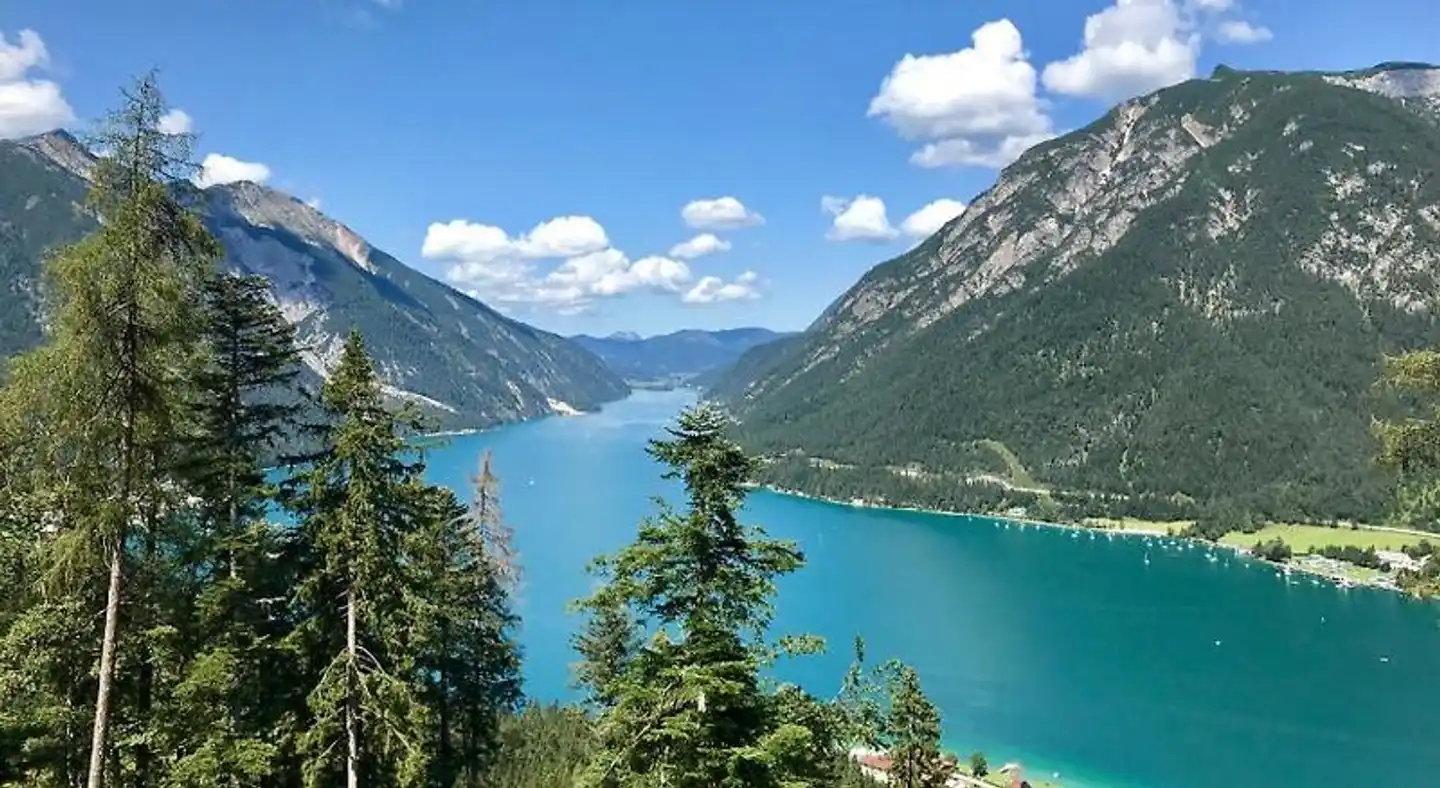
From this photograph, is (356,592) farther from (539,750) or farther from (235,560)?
(539,750)

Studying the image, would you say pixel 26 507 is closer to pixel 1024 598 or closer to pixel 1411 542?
pixel 1024 598

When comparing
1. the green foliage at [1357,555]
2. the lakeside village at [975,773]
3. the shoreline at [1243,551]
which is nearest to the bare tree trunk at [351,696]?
the lakeside village at [975,773]

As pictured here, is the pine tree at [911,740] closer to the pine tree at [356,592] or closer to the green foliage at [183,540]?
the green foliage at [183,540]

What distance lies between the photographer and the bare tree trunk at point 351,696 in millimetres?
14828

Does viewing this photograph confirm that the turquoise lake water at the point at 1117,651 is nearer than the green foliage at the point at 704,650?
No

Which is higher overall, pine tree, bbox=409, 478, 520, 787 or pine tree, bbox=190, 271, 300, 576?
pine tree, bbox=190, 271, 300, 576

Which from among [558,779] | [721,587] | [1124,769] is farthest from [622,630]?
[1124,769]

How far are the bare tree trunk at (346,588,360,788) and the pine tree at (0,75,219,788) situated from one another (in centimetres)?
361

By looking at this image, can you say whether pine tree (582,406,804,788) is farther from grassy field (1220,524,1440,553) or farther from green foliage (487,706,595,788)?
grassy field (1220,524,1440,553)

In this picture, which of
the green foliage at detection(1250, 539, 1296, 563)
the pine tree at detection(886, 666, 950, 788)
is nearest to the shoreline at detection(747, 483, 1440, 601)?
the green foliage at detection(1250, 539, 1296, 563)

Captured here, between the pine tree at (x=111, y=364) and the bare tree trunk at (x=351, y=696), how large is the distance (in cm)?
361

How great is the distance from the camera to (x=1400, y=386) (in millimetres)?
12188

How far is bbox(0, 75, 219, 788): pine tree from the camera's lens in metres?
10.7

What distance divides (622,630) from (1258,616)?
335 feet
